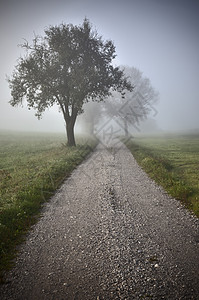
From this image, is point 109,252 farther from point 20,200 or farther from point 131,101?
point 131,101

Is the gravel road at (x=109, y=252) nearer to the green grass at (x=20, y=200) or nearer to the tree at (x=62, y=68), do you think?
the green grass at (x=20, y=200)

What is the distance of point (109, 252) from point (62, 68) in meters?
27.5

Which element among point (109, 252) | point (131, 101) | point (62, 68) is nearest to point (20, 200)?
point (109, 252)

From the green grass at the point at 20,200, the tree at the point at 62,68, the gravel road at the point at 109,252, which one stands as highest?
the tree at the point at 62,68

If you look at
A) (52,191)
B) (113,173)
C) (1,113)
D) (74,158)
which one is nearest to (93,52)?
(74,158)

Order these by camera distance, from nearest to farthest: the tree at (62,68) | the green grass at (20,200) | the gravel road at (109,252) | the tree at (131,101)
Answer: the gravel road at (109,252), the green grass at (20,200), the tree at (62,68), the tree at (131,101)

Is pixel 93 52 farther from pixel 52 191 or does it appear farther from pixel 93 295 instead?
pixel 93 295

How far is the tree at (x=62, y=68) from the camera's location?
25156mm

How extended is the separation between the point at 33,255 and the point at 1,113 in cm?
15981

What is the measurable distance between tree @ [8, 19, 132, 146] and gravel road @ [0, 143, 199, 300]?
20.9 m

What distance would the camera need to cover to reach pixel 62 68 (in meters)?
26.7

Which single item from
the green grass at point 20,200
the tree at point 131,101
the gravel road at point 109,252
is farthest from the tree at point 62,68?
the tree at point 131,101

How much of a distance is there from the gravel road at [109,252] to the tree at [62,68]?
20.9 meters

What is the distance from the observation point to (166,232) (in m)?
6.30
